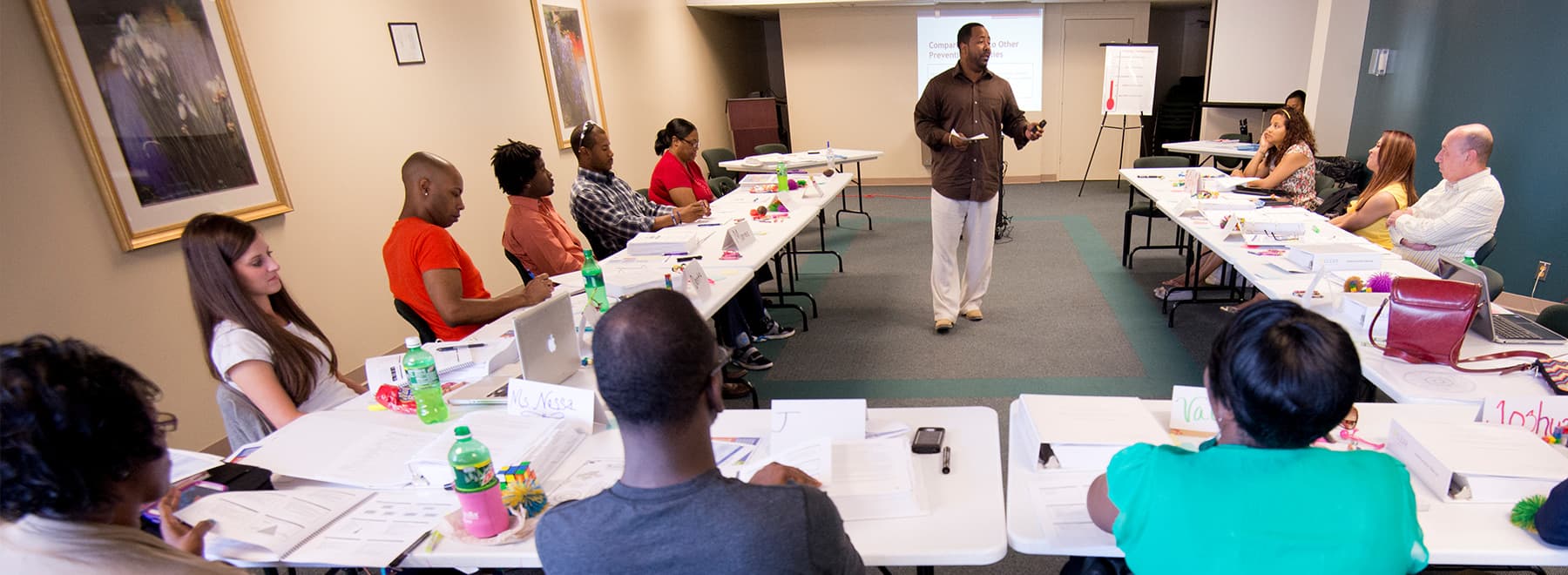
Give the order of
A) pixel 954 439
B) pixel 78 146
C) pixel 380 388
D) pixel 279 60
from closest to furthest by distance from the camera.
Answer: pixel 954 439 < pixel 380 388 < pixel 78 146 < pixel 279 60

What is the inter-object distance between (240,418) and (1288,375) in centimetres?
223

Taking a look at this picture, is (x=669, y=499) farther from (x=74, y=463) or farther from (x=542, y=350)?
(x=542, y=350)

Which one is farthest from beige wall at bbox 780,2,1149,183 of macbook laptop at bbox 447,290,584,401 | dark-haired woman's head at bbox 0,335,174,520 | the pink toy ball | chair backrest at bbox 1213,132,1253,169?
dark-haired woman's head at bbox 0,335,174,520

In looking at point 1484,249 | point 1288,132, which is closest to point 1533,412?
point 1484,249

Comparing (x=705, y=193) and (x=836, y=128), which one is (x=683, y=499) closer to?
(x=705, y=193)

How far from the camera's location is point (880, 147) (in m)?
8.81

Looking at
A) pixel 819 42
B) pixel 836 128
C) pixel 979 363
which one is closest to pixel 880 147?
pixel 836 128

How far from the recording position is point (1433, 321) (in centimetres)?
174

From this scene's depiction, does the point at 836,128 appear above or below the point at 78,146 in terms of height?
below

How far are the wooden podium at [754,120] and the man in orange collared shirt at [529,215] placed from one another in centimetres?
598

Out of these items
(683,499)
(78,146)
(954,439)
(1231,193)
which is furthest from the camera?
(1231,193)

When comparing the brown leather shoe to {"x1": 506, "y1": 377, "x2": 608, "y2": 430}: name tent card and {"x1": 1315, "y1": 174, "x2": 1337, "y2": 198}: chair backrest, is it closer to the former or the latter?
{"x1": 506, "y1": 377, "x2": 608, "y2": 430}: name tent card

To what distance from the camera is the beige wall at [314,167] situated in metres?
2.36

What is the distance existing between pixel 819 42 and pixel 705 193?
4.28m
